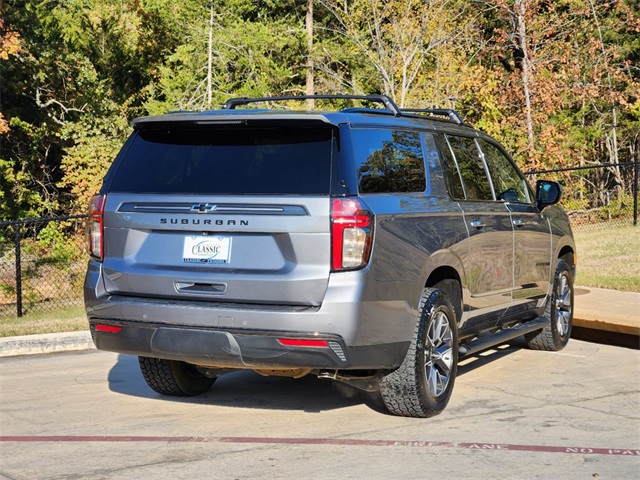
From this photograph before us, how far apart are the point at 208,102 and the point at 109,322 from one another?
3327cm

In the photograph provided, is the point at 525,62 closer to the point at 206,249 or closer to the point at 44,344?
the point at 44,344

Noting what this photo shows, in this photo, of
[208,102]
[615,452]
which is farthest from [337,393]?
[208,102]

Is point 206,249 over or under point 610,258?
over

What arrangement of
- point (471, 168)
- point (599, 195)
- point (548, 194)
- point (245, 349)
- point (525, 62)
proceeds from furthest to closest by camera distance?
point (525, 62) → point (599, 195) → point (548, 194) → point (471, 168) → point (245, 349)

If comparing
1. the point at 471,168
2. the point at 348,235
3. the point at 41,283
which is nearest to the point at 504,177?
the point at 471,168

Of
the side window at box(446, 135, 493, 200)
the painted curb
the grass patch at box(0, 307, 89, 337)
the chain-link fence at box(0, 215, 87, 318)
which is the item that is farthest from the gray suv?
the chain-link fence at box(0, 215, 87, 318)

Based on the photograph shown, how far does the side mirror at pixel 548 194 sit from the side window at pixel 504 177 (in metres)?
0.12

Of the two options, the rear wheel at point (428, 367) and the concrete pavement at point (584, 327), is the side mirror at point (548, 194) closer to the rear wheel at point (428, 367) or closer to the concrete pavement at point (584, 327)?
the concrete pavement at point (584, 327)

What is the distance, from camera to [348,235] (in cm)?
609

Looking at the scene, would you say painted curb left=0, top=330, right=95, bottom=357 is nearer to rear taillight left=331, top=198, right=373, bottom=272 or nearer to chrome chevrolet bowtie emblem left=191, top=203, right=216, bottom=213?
chrome chevrolet bowtie emblem left=191, top=203, right=216, bottom=213

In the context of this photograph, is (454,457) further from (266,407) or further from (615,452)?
(266,407)

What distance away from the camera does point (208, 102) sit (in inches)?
1545

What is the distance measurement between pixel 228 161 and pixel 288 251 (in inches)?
32.4

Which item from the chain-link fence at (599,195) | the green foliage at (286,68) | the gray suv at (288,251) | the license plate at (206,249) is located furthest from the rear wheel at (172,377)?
the green foliage at (286,68)
